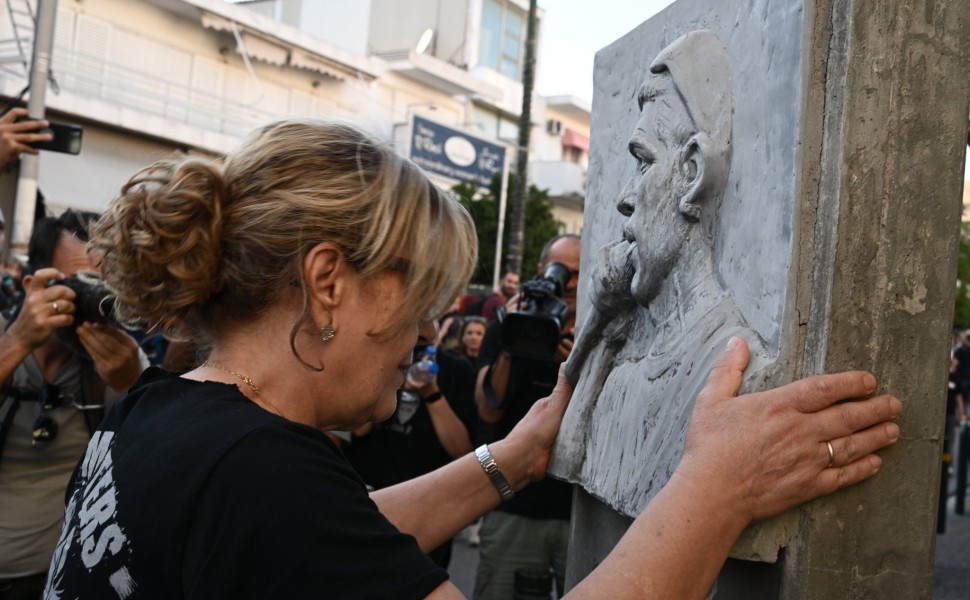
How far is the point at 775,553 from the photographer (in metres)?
1.42

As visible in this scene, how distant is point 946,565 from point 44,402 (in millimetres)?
5360

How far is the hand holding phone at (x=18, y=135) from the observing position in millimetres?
2979

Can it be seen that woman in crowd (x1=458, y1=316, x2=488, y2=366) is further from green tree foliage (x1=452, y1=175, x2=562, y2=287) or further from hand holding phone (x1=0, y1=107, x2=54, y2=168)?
green tree foliage (x1=452, y1=175, x2=562, y2=287)

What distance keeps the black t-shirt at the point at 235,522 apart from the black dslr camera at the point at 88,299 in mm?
1468

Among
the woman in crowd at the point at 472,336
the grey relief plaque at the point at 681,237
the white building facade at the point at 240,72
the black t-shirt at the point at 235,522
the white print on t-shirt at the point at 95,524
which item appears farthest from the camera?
the white building facade at the point at 240,72

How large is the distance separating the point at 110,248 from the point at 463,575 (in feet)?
14.3

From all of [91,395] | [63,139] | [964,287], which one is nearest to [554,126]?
[964,287]

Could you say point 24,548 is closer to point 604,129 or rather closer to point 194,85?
point 604,129

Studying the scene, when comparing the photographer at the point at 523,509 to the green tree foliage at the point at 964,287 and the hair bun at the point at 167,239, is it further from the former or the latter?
the green tree foliage at the point at 964,287

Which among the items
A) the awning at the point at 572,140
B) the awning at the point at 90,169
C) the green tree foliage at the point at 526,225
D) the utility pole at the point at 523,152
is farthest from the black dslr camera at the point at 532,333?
the awning at the point at 572,140

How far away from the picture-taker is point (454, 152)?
14.8 meters

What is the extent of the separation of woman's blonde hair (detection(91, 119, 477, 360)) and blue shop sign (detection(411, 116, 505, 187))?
12565 mm

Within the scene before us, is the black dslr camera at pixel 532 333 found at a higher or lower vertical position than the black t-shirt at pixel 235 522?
higher

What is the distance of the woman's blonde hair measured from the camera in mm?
1325
